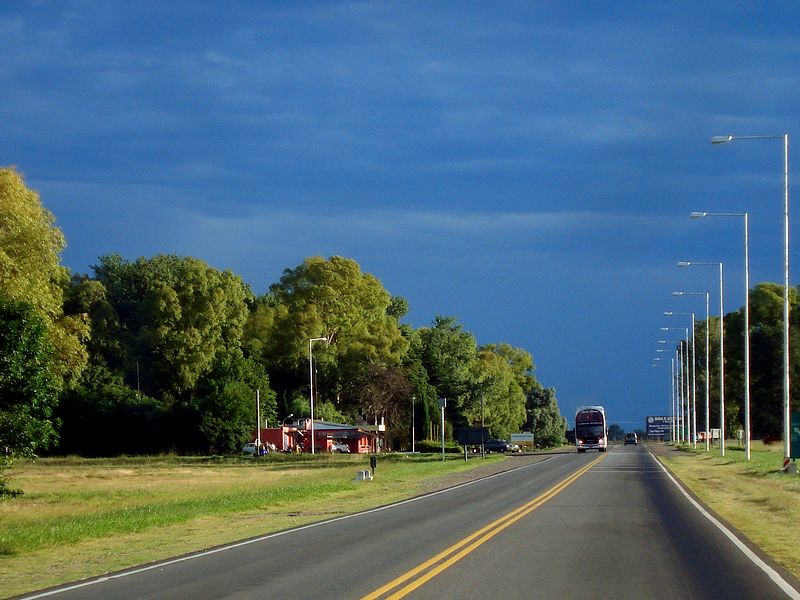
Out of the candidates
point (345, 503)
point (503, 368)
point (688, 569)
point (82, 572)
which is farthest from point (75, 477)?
point (503, 368)

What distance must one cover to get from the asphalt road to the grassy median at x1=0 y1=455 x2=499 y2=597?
5.09 ft

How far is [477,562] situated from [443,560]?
0.57m

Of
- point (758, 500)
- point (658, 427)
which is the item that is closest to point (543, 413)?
point (658, 427)

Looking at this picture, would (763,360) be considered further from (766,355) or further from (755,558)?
(755,558)

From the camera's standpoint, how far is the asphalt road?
13.3 m

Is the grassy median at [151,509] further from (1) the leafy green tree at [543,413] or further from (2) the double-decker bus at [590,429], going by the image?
(1) the leafy green tree at [543,413]

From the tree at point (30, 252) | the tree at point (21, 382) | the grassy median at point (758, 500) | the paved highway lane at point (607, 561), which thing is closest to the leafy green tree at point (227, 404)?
the tree at point (30, 252)

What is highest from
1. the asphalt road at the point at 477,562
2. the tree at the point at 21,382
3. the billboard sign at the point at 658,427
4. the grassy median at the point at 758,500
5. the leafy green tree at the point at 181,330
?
the leafy green tree at the point at 181,330

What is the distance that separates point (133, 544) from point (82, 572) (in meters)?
4.57

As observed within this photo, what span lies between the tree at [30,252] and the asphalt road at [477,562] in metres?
22.0

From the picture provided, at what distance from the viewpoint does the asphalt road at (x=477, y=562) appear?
1330cm

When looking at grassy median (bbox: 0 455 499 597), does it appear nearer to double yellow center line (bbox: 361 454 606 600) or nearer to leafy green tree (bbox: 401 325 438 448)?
double yellow center line (bbox: 361 454 606 600)

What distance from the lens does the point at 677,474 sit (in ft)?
157

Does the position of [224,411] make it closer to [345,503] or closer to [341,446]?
[341,446]
